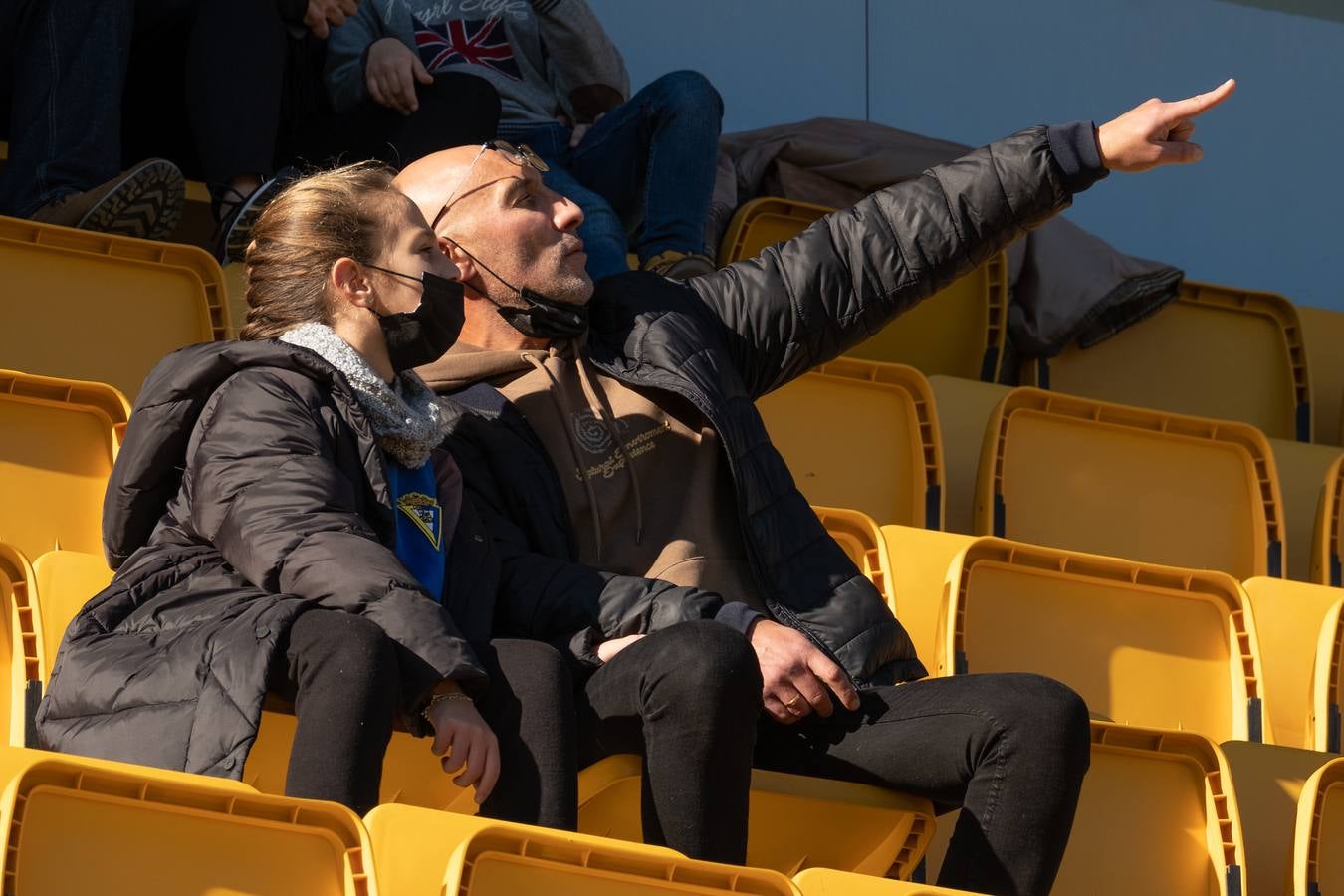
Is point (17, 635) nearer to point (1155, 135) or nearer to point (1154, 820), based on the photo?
point (1154, 820)

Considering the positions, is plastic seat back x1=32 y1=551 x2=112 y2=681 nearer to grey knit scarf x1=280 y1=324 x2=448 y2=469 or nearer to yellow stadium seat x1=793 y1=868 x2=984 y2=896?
grey knit scarf x1=280 y1=324 x2=448 y2=469

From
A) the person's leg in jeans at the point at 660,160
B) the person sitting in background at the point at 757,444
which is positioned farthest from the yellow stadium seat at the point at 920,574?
the person's leg in jeans at the point at 660,160

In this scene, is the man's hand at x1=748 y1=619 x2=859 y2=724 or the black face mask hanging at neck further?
the black face mask hanging at neck

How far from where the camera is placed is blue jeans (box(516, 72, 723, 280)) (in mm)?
3971

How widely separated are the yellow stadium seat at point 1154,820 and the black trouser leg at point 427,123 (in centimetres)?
169

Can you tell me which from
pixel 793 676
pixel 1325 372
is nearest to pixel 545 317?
pixel 793 676

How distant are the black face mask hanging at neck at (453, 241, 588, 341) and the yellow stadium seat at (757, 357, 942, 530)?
2.81 feet

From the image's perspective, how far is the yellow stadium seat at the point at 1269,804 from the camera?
2.87 metres

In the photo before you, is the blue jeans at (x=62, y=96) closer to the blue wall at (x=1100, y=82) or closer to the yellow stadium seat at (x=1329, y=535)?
the blue wall at (x=1100, y=82)

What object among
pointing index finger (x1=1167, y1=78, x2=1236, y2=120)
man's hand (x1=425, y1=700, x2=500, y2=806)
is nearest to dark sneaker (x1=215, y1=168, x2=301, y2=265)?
pointing index finger (x1=1167, y1=78, x2=1236, y2=120)

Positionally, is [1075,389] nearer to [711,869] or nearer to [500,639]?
[500,639]

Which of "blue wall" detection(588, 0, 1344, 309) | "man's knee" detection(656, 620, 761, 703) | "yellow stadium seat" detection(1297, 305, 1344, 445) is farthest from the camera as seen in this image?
"blue wall" detection(588, 0, 1344, 309)

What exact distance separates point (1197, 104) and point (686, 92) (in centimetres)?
145

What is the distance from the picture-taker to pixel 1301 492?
4176 mm
